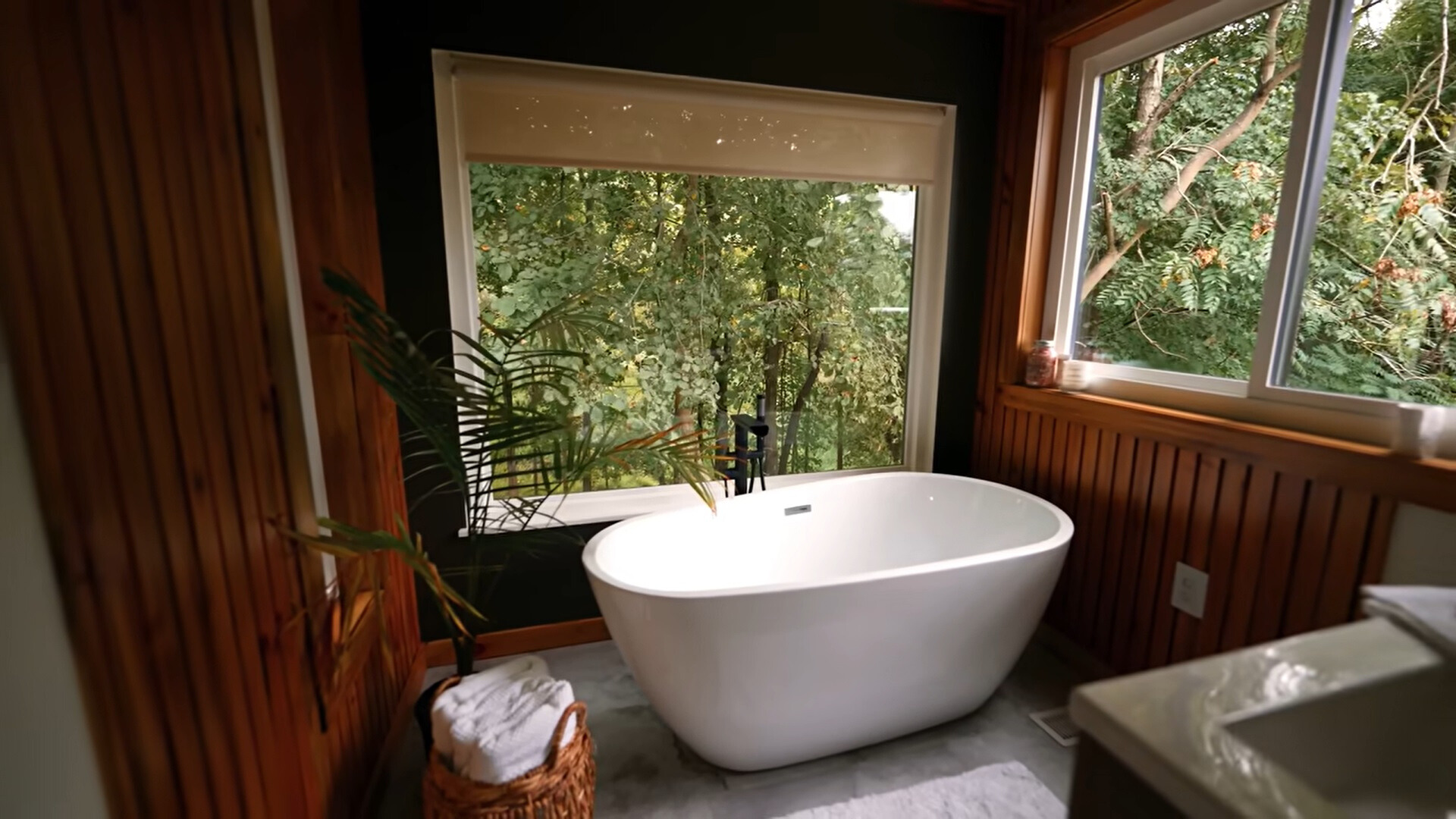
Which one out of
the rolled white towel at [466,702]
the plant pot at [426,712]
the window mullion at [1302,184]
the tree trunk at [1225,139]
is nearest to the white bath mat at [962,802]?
the rolled white towel at [466,702]

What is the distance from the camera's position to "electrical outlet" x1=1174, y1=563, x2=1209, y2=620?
1726 millimetres

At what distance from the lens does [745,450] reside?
7.41 feet

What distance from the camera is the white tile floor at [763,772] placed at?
1564 millimetres

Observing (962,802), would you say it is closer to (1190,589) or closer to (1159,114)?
(1190,589)

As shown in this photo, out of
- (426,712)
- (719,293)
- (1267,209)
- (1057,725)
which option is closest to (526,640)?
(426,712)

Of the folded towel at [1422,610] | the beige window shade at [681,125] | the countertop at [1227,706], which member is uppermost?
the beige window shade at [681,125]

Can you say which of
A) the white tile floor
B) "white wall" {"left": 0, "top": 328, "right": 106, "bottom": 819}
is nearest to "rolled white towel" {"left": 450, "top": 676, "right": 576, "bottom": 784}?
the white tile floor

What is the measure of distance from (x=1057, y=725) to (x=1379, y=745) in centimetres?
123

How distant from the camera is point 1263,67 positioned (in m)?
1.70

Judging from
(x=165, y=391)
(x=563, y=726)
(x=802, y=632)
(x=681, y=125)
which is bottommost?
(x=563, y=726)

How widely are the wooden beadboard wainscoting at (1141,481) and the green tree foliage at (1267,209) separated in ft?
0.71

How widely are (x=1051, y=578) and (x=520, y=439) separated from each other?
1445mm

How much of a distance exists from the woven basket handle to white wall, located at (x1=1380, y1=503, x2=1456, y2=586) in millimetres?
1758

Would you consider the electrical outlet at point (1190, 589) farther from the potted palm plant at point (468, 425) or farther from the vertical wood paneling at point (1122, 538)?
the potted palm plant at point (468, 425)
